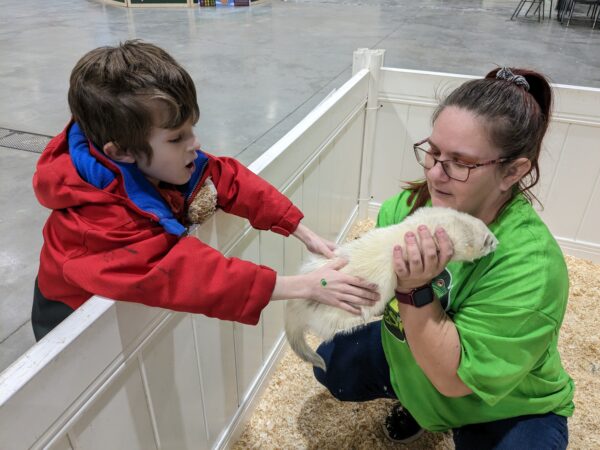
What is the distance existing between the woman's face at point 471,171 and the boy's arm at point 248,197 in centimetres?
44

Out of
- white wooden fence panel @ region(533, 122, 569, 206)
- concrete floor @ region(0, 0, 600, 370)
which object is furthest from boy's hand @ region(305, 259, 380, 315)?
white wooden fence panel @ region(533, 122, 569, 206)

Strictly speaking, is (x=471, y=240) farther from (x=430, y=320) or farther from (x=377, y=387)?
(x=377, y=387)

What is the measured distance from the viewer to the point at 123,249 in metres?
0.98

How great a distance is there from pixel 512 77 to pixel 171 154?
2.78 feet

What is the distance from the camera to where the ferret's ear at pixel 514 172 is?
3.79ft

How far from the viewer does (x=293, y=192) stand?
195cm

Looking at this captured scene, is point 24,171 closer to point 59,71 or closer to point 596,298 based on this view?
point 59,71

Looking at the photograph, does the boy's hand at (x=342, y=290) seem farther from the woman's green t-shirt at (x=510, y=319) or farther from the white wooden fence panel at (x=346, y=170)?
the white wooden fence panel at (x=346, y=170)

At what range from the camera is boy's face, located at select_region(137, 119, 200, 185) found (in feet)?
3.50

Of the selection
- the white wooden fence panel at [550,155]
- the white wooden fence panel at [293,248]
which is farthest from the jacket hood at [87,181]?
the white wooden fence panel at [550,155]

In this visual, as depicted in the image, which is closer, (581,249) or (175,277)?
(175,277)

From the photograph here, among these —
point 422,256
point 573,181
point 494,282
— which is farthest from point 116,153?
point 573,181

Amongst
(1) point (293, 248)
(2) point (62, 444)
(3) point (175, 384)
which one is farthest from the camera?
(1) point (293, 248)

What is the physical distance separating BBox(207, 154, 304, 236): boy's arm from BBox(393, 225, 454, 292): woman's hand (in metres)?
0.46
